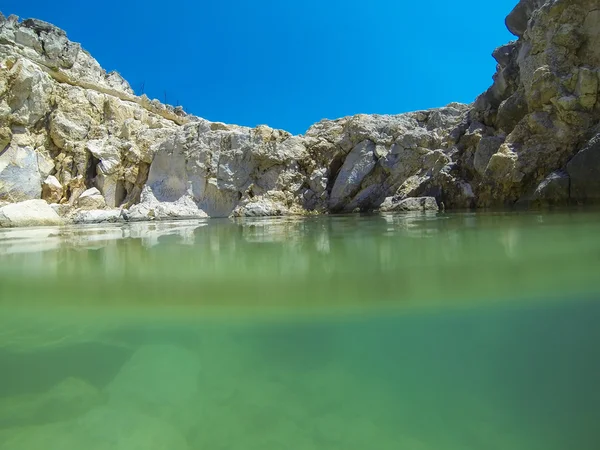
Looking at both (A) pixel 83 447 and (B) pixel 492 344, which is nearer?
(A) pixel 83 447

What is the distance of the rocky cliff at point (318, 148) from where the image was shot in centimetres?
1112

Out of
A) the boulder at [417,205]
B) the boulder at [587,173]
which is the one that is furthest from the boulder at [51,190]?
the boulder at [587,173]

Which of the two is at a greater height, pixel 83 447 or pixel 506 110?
pixel 506 110

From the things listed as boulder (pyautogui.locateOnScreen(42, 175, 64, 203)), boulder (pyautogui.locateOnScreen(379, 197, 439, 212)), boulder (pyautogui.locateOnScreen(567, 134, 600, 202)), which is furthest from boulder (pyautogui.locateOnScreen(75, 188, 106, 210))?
boulder (pyautogui.locateOnScreen(567, 134, 600, 202))

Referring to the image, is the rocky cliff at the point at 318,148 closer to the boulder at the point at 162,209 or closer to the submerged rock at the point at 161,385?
the boulder at the point at 162,209

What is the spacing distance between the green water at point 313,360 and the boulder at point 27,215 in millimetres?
12525

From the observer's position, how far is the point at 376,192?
17.7 metres

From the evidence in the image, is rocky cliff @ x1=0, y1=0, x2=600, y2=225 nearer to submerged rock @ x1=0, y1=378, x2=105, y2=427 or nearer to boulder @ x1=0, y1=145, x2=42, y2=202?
boulder @ x1=0, y1=145, x2=42, y2=202

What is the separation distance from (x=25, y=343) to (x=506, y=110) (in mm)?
15000

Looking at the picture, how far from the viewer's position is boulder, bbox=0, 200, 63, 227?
1277 centimetres

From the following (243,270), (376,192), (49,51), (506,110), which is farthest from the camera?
(49,51)

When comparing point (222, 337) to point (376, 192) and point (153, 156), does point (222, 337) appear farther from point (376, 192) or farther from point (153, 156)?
point (153, 156)

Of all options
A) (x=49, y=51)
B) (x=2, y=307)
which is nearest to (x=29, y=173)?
(x=49, y=51)

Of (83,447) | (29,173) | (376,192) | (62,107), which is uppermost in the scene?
(62,107)
